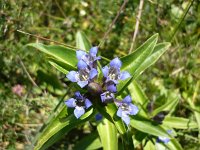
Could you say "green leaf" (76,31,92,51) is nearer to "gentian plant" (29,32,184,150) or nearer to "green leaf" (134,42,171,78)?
"gentian plant" (29,32,184,150)

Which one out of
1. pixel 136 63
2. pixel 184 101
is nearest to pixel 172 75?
pixel 184 101

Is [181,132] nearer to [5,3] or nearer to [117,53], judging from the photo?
[117,53]

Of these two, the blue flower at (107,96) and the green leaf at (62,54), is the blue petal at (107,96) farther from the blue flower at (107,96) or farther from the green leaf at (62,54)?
the green leaf at (62,54)

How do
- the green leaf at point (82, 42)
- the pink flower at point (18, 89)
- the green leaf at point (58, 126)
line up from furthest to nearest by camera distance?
the pink flower at point (18, 89) → the green leaf at point (82, 42) → the green leaf at point (58, 126)

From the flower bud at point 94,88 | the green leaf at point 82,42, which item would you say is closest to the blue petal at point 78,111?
the flower bud at point 94,88

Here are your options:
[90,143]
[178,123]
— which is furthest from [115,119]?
[178,123]

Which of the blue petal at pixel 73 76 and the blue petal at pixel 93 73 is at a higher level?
the blue petal at pixel 73 76

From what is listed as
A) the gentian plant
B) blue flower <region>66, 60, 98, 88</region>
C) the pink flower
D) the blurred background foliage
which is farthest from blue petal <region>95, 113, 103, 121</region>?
the pink flower

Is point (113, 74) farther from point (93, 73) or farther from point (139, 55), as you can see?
point (139, 55)
